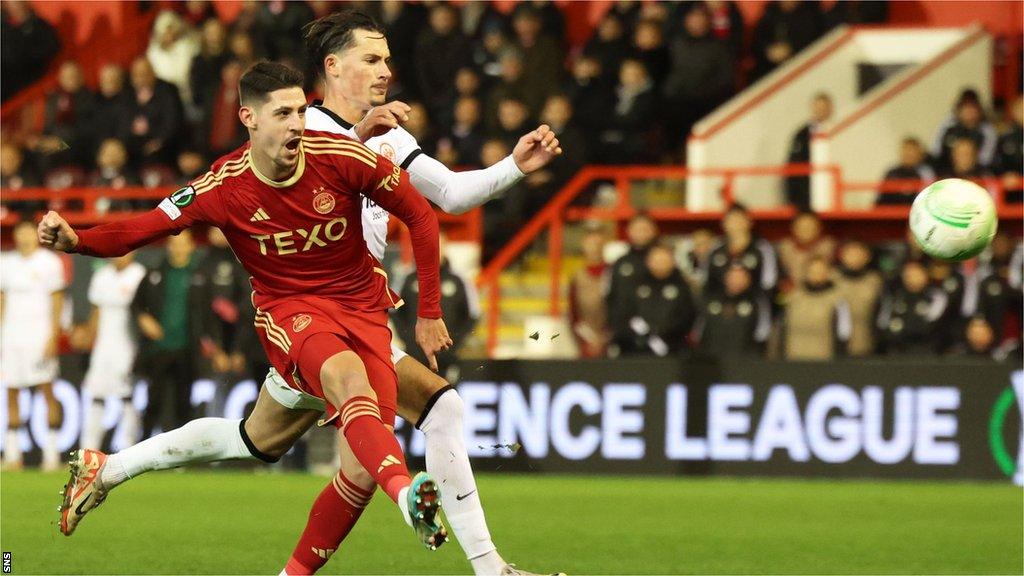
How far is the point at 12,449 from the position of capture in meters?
13.9

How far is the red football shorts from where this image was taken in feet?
20.7

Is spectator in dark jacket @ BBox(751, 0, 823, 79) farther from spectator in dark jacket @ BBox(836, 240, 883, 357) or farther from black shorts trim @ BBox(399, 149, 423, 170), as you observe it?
black shorts trim @ BBox(399, 149, 423, 170)

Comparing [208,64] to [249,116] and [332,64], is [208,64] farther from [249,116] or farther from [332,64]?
[249,116]

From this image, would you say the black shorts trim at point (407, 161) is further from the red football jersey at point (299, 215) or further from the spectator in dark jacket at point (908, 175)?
the spectator in dark jacket at point (908, 175)

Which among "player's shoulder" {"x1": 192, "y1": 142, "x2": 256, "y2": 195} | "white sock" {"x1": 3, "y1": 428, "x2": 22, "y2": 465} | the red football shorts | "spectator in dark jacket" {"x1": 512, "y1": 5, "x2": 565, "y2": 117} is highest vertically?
"spectator in dark jacket" {"x1": 512, "y1": 5, "x2": 565, "y2": 117}

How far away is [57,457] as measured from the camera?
45.5ft

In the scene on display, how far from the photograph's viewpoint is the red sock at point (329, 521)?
6551 millimetres

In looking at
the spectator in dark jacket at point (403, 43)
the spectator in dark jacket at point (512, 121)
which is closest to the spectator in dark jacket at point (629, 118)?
the spectator in dark jacket at point (512, 121)

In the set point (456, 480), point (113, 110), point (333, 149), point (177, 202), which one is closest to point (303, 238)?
point (333, 149)

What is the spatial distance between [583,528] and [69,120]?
10257 millimetres

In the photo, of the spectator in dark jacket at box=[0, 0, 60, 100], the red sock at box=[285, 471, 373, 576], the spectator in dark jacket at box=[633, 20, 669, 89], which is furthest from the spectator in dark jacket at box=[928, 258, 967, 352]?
the spectator in dark jacket at box=[0, 0, 60, 100]

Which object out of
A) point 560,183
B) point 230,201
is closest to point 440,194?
point 230,201

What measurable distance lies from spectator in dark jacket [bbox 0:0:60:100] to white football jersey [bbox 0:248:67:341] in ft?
19.4

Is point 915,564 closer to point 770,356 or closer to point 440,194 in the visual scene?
point 440,194
